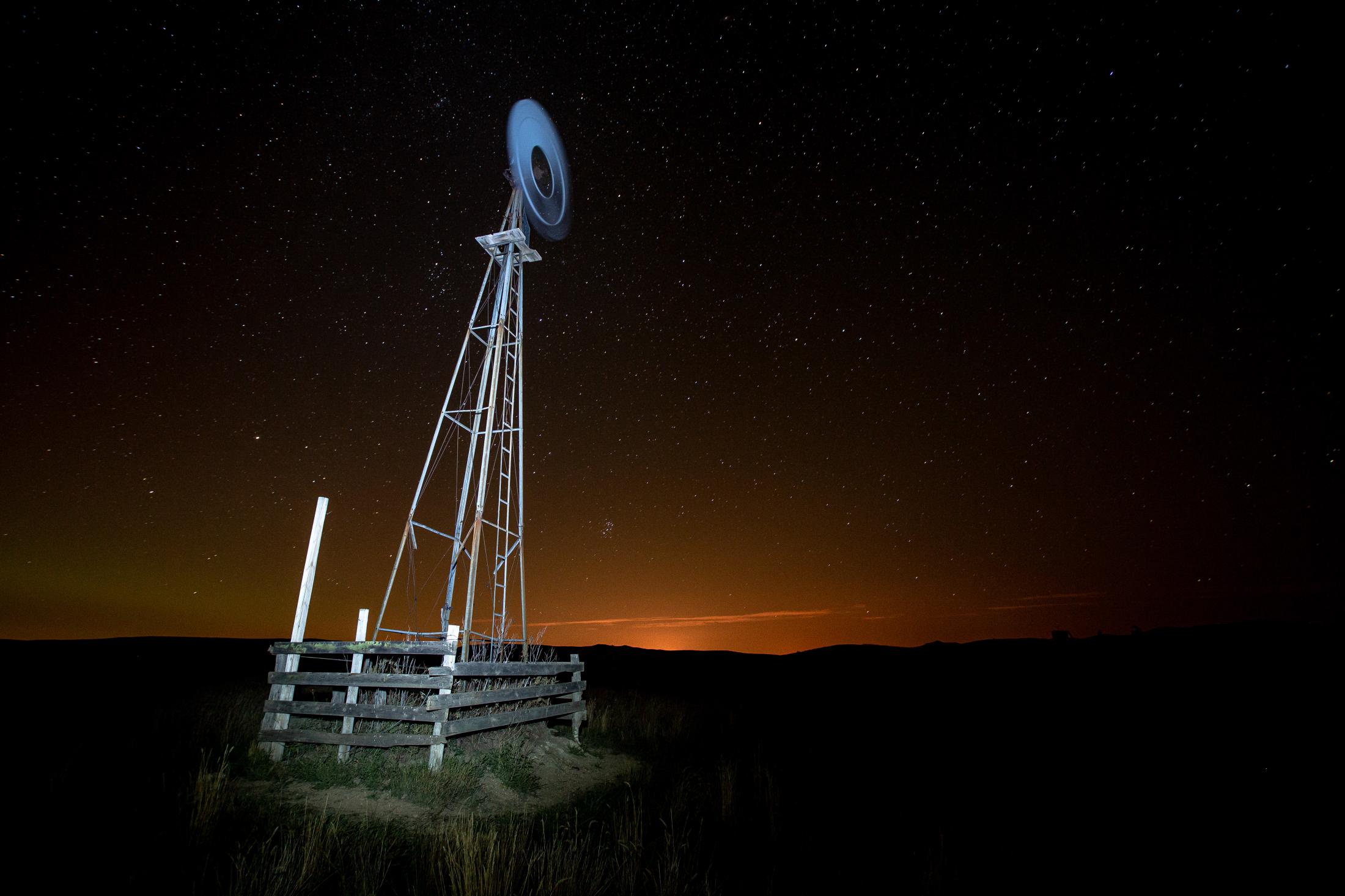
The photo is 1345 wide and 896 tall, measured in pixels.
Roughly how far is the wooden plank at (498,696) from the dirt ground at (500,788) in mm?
562

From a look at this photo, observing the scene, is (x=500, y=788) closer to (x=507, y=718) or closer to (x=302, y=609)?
(x=507, y=718)

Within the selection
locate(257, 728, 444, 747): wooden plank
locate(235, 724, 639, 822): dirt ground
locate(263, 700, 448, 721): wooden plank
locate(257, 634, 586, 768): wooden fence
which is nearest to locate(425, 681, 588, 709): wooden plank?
locate(257, 634, 586, 768): wooden fence

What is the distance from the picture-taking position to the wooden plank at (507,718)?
316 inches

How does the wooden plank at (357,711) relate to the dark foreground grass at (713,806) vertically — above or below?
above

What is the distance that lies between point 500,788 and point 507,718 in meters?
1.37

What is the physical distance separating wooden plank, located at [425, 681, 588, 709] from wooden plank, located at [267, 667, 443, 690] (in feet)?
0.66

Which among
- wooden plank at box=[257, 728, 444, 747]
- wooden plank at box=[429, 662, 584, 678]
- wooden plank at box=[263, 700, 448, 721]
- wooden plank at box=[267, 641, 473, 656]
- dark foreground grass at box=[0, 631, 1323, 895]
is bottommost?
dark foreground grass at box=[0, 631, 1323, 895]

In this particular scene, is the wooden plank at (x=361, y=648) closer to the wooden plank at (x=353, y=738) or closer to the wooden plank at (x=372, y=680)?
the wooden plank at (x=372, y=680)

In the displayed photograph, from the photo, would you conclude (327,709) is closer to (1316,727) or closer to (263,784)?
(263,784)

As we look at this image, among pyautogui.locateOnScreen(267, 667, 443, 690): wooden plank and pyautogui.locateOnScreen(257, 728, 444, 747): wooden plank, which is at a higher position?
pyautogui.locateOnScreen(267, 667, 443, 690): wooden plank

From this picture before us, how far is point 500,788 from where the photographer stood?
7.87 metres

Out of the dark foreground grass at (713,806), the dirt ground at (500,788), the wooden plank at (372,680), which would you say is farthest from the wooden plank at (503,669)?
the dark foreground grass at (713,806)

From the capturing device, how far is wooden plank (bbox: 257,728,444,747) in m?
7.68

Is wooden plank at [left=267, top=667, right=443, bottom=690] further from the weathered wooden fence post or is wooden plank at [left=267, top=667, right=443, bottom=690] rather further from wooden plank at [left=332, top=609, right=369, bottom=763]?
the weathered wooden fence post
